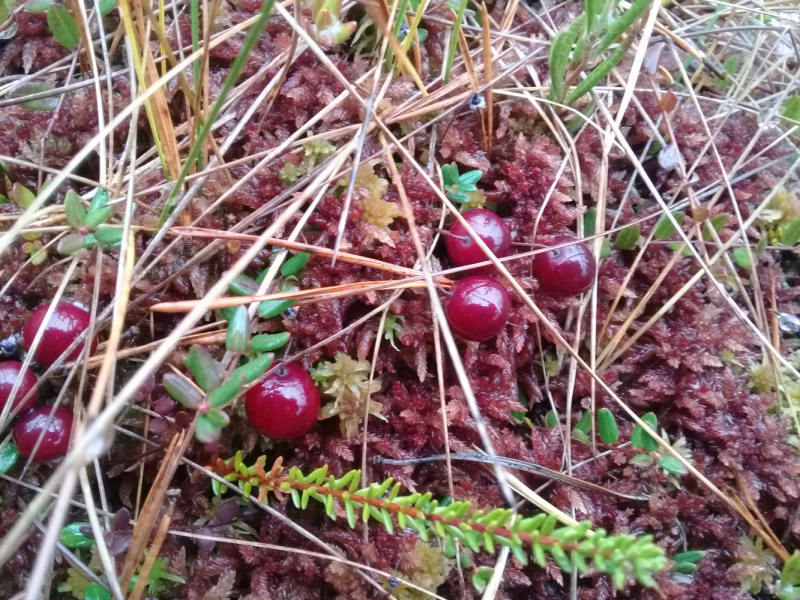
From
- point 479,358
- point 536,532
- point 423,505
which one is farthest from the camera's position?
point 479,358

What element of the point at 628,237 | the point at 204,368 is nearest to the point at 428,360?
the point at 204,368

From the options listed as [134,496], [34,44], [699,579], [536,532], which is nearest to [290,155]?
[34,44]

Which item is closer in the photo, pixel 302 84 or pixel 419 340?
pixel 419 340

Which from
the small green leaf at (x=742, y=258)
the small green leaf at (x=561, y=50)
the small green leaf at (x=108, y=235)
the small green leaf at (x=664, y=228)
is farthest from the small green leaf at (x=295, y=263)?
the small green leaf at (x=742, y=258)

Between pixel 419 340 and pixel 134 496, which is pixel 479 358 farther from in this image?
pixel 134 496

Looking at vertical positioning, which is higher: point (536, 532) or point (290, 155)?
point (290, 155)

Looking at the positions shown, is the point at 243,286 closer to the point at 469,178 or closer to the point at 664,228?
the point at 469,178

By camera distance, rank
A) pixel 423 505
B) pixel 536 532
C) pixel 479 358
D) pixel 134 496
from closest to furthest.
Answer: pixel 536 532
pixel 423 505
pixel 134 496
pixel 479 358
